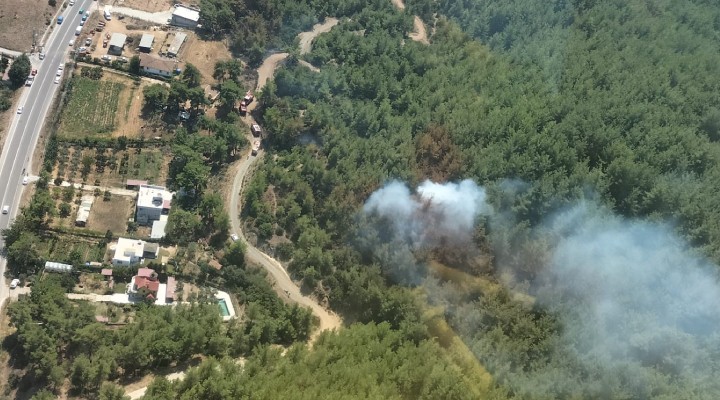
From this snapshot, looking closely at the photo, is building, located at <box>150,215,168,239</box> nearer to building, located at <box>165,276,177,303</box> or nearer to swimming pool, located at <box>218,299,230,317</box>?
building, located at <box>165,276,177,303</box>

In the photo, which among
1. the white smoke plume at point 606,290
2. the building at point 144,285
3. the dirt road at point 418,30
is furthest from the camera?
the dirt road at point 418,30

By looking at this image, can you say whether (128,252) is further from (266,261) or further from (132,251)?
(266,261)

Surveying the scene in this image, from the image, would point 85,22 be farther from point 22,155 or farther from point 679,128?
point 679,128

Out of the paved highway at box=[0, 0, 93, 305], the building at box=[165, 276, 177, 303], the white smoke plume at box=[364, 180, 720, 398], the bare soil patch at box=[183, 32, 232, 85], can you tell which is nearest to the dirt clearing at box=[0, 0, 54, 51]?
the paved highway at box=[0, 0, 93, 305]

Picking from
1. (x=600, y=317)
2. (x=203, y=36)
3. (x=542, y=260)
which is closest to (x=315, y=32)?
(x=203, y=36)

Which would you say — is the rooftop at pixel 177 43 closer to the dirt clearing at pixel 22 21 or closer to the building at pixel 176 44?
the building at pixel 176 44

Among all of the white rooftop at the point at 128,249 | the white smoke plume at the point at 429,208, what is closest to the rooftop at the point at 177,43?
the white rooftop at the point at 128,249
